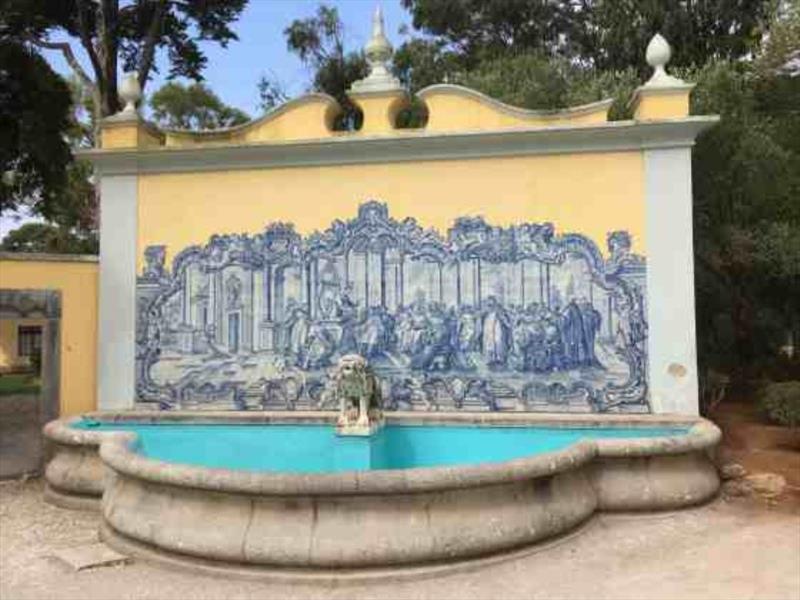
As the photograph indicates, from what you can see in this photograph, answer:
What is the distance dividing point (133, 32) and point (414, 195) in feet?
34.2

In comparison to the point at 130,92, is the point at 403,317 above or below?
below

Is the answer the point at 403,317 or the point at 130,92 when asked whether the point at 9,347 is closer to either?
the point at 130,92

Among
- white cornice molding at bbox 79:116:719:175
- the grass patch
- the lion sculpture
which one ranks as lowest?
the grass patch

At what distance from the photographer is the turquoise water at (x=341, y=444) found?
23.7 feet

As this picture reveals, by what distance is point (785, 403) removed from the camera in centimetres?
895

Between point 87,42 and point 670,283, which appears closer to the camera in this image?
point 670,283

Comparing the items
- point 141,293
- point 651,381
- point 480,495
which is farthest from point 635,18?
point 480,495

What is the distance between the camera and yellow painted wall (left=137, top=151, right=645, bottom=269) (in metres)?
8.45

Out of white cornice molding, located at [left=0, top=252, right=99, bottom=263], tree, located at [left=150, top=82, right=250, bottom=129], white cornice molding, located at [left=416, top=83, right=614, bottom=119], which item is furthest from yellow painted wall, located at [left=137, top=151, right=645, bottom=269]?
tree, located at [left=150, top=82, right=250, bottom=129]

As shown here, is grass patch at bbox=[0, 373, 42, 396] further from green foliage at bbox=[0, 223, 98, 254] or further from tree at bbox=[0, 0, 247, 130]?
tree at bbox=[0, 0, 247, 130]

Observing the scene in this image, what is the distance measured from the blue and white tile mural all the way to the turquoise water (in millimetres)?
455

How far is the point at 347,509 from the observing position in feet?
16.8

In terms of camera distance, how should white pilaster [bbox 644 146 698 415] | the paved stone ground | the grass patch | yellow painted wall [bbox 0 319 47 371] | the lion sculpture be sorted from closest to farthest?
1. the paved stone ground
2. the lion sculpture
3. white pilaster [bbox 644 146 698 415]
4. the grass patch
5. yellow painted wall [bbox 0 319 47 371]

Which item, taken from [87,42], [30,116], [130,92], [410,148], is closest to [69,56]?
[87,42]
